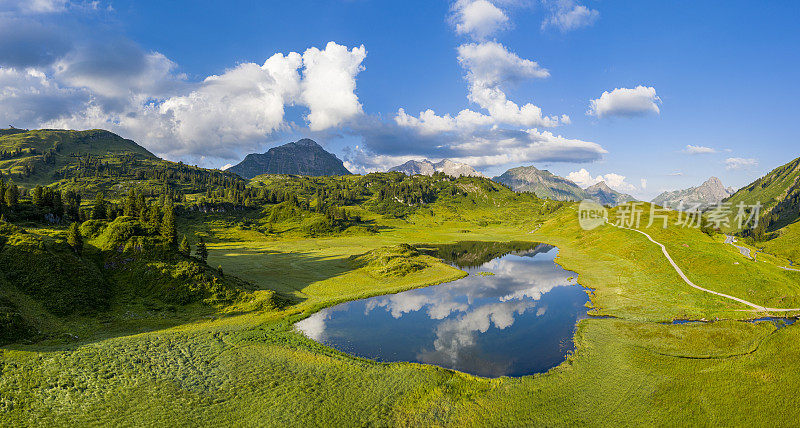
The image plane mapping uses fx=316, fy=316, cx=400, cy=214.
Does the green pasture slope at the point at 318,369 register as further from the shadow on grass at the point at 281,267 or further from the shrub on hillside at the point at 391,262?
the shrub on hillside at the point at 391,262

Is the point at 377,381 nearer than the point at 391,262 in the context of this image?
Yes

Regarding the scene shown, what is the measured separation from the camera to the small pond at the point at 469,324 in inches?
1721

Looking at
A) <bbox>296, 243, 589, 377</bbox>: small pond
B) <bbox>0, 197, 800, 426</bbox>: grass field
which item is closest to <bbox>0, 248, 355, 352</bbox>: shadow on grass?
<bbox>0, 197, 800, 426</bbox>: grass field

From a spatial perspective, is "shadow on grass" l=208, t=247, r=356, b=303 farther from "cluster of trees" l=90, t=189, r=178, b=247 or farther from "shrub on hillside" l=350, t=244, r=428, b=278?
"cluster of trees" l=90, t=189, r=178, b=247

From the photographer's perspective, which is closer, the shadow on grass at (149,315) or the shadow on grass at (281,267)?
the shadow on grass at (149,315)

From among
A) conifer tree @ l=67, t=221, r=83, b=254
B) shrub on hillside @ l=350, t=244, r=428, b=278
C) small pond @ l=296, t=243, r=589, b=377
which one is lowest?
small pond @ l=296, t=243, r=589, b=377

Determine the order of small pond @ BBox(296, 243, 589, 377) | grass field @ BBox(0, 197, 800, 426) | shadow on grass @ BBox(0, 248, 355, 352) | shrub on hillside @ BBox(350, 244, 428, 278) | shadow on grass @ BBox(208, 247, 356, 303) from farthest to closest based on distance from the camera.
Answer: shrub on hillside @ BBox(350, 244, 428, 278)
shadow on grass @ BBox(208, 247, 356, 303)
small pond @ BBox(296, 243, 589, 377)
shadow on grass @ BBox(0, 248, 355, 352)
grass field @ BBox(0, 197, 800, 426)

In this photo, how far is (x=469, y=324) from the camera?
187 feet

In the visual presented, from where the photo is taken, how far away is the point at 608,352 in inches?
1700

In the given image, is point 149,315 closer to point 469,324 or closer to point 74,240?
point 74,240

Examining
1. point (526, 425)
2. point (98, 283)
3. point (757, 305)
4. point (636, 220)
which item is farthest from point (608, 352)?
point (636, 220)

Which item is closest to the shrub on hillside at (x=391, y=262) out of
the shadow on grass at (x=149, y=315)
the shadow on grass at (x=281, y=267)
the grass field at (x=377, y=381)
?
the shadow on grass at (x=281, y=267)

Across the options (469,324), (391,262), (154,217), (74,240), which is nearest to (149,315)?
(74,240)

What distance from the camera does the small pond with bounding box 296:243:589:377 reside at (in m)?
43.7
